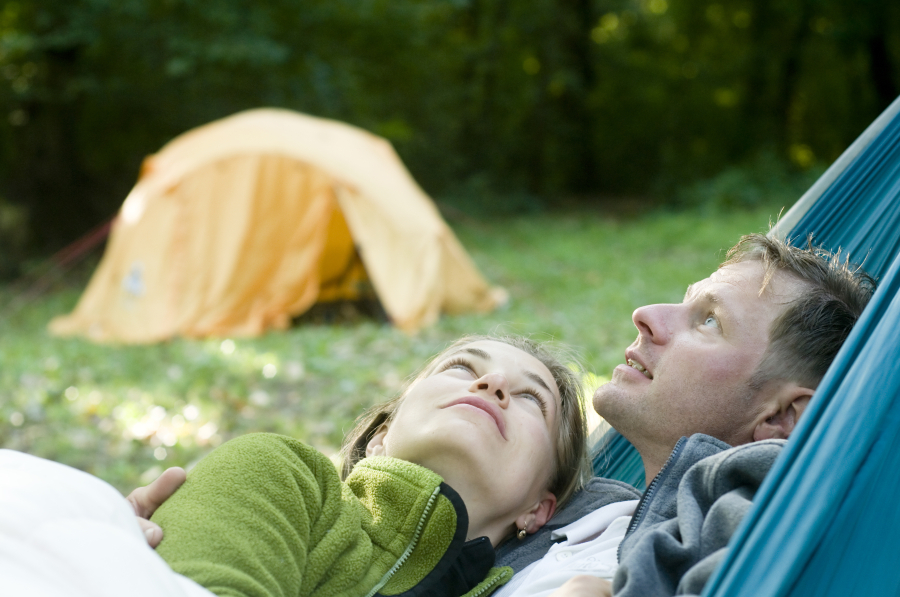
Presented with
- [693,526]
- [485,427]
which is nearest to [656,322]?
[485,427]

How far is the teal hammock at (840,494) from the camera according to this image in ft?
2.51

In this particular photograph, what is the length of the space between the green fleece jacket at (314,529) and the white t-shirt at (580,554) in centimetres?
7

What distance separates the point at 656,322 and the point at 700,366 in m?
0.11

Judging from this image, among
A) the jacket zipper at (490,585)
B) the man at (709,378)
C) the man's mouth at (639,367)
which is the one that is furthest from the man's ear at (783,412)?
the jacket zipper at (490,585)

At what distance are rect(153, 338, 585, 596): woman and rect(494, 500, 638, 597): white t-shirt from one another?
7 cm

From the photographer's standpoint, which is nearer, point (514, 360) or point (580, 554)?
point (580, 554)

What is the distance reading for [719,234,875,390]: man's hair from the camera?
4.12 ft

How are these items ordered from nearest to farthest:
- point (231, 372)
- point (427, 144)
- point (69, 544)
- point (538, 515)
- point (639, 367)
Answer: point (69, 544) < point (639, 367) < point (538, 515) < point (231, 372) < point (427, 144)

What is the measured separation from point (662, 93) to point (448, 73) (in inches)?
169

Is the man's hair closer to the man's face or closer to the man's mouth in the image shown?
the man's face

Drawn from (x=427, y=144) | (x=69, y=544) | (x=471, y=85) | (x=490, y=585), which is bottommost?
(x=427, y=144)

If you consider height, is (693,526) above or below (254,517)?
above

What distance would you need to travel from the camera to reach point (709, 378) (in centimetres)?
127

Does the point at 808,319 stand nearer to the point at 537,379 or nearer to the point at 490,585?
the point at 537,379
